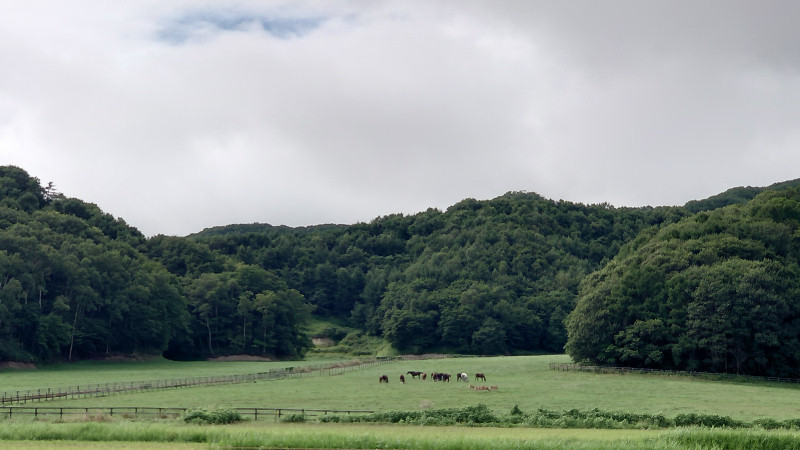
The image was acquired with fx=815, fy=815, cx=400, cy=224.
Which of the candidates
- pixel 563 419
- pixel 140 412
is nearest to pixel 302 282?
pixel 140 412

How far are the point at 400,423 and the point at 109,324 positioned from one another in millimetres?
73837

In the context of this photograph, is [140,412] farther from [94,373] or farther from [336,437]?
[94,373]

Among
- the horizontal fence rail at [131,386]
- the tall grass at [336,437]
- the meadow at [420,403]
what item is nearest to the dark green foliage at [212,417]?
the meadow at [420,403]

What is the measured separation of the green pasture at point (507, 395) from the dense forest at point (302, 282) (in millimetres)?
12122

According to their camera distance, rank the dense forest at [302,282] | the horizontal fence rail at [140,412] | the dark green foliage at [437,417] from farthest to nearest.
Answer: the dense forest at [302,282]
the horizontal fence rail at [140,412]
the dark green foliage at [437,417]

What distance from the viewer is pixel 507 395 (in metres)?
54.5

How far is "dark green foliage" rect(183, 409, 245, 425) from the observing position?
3900cm

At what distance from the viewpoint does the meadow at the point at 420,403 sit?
29203mm

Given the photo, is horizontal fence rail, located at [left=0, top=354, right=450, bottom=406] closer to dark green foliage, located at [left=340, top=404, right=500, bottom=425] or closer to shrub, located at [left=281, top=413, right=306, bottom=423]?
shrub, located at [left=281, top=413, right=306, bottom=423]

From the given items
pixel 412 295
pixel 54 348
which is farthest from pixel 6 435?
pixel 412 295

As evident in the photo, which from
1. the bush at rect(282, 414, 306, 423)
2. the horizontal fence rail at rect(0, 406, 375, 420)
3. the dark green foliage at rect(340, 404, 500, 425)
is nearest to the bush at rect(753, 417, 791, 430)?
the dark green foliage at rect(340, 404, 500, 425)

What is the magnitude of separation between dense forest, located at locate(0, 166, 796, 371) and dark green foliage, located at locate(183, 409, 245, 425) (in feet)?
158

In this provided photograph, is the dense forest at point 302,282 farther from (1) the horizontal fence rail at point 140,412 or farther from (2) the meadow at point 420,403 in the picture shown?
(1) the horizontal fence rail at point 140,412

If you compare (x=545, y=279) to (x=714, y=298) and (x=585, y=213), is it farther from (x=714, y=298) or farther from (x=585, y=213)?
(x=714, y=298)
